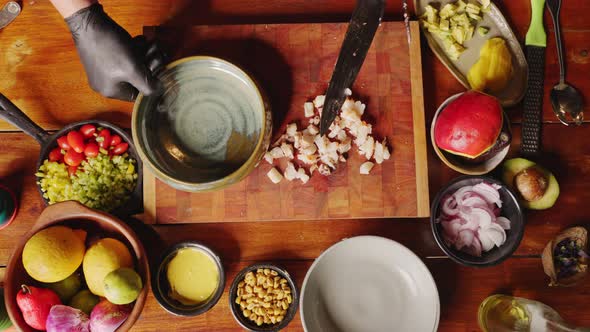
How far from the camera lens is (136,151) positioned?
1.10m

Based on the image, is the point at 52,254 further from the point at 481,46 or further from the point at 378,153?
the point at 481,46

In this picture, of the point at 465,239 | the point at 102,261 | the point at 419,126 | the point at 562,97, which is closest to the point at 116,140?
the point at 102,261

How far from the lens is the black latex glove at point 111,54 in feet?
3.44

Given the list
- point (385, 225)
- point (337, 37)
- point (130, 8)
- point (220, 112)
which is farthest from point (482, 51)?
point (130, 8)

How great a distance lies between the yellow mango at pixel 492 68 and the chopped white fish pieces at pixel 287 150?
0.49m

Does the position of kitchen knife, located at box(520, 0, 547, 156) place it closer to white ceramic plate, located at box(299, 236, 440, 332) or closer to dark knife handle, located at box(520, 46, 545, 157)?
dark knife handle, located at box(520, 46, 545, 157)

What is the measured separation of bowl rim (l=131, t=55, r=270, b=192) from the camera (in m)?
1.00

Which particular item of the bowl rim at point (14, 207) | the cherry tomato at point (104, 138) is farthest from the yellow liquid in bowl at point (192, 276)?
the bowl rim at point (14, 207)

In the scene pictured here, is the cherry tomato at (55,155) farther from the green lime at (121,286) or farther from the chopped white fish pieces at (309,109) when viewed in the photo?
the chopped white fish pieces at (309,109)

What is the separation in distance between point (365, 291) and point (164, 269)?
486 millimetres

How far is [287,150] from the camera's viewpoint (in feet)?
3.56

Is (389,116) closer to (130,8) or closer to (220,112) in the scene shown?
(220,112)

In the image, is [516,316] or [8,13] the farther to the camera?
[8,13]

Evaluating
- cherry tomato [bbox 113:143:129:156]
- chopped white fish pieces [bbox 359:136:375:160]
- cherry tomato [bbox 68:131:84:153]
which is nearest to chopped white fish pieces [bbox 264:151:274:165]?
chopped white fish pieces [bbox 359:136:375:160]
